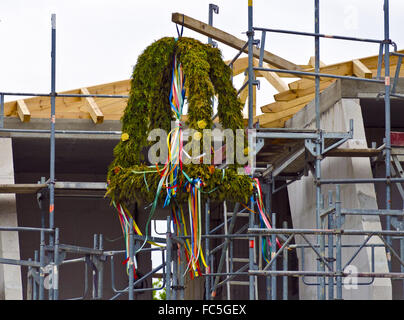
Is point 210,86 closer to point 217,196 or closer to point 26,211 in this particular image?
point 217,196

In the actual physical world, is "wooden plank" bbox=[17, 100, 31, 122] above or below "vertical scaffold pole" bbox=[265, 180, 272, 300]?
above

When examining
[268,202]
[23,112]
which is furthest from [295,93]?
[23,112]

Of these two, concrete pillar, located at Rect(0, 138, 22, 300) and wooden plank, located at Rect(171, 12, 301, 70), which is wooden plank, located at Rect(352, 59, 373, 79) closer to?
wooden plank, located at Rect(171, 12, 301, 70)

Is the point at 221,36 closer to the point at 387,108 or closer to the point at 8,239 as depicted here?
the point at 387,108

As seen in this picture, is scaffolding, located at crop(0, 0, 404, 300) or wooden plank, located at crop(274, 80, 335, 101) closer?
scaffolding, located at crop(0, 0, 404, 300)

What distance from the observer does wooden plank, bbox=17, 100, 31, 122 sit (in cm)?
1950

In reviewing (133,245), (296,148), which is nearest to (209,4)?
(296,148)

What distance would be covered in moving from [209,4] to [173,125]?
5436 mm

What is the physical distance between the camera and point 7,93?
18.9 m

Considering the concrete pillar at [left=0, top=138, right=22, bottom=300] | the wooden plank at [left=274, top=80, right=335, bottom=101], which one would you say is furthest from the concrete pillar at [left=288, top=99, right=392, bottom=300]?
the concrete pillar at [left=0, top=138, right=22, bottom=300]

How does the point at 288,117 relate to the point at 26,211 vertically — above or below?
above

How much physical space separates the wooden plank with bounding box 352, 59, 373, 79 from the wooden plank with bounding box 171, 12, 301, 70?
125 centimetres

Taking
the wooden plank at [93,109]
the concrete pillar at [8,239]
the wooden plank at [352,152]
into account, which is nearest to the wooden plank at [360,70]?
the wooden plank at [352,152]
